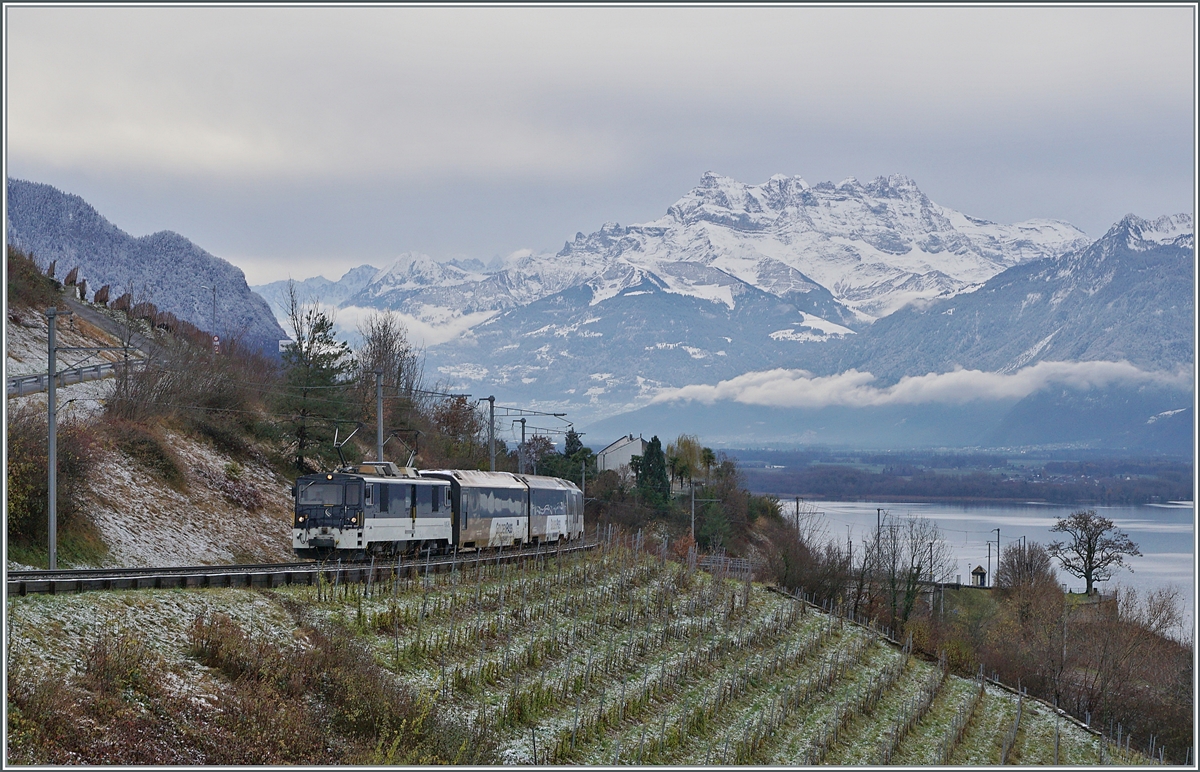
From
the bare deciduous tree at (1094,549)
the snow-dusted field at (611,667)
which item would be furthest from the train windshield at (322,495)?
the bare deciduous tree at (1094,549)

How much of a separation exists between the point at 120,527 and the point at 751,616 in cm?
2221

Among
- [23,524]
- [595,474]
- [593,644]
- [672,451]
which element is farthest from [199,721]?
A: [672,451]

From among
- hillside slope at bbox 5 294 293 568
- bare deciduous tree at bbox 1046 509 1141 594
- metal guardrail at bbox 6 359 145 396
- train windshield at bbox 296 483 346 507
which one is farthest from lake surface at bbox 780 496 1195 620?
train windshield at bbox 296 483 346 507

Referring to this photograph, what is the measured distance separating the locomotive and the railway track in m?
0.69

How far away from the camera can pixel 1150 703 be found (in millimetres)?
46875

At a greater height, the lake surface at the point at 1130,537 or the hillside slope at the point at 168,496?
the hillside slope at the point at 168,496

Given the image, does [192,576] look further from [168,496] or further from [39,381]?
Result: [39,381]

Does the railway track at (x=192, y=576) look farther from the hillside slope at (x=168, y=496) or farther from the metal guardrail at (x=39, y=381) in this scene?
the metal guardrail at (x=39, y=381)

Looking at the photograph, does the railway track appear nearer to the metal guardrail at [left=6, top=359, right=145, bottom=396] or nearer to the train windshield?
the train windshield

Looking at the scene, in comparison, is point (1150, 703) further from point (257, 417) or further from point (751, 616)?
point (257, 417)

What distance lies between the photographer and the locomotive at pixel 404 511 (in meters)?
35.4

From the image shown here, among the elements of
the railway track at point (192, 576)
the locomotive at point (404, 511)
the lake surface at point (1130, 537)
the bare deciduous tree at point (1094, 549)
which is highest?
the locomotive at point (404, 511)

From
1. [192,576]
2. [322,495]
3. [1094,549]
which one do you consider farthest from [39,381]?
[1094,549]

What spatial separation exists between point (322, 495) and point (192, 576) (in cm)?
888
